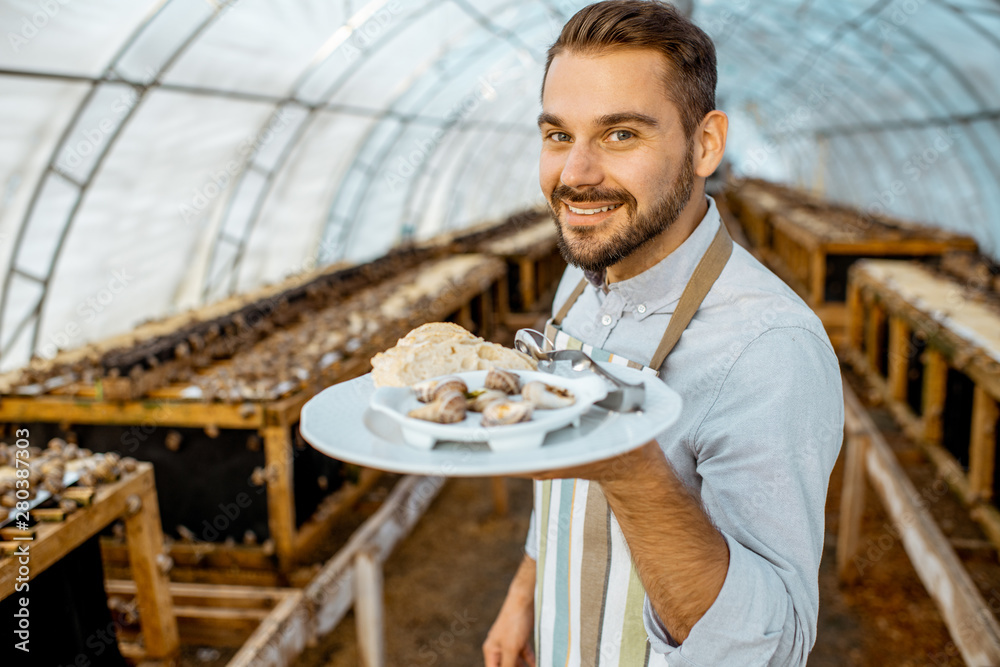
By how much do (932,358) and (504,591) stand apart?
317 cm

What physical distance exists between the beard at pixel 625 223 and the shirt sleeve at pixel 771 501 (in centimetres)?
33

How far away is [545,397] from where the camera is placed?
3.69ft

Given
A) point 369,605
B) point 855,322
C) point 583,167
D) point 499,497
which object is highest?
point 583,167

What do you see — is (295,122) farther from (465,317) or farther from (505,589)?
(505,589)

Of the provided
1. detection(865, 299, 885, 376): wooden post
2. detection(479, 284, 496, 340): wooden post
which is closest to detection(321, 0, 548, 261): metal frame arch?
detection(479, 284, 496, 340): wooden post

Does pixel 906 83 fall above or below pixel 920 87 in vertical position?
above

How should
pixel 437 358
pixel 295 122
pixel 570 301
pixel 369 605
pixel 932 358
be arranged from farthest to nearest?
1. pixel 295 122
2. pixel 932 358
3. pixel 369 605
4. pixel 570 301
5. pixel 437 358

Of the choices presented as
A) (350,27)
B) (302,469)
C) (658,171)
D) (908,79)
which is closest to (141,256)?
(350,27)

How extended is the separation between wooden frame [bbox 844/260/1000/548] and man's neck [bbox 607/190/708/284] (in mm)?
2726

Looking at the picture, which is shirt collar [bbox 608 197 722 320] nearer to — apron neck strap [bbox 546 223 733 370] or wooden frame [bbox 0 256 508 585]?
apron neck strap [bbox 546 223 733 370]

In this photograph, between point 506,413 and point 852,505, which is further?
point 852,505

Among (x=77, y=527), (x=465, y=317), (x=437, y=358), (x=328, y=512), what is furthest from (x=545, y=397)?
(x=465, y=317)

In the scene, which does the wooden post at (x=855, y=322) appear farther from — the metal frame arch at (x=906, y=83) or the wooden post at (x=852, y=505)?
the metal frame arch at (x=906, y=83)

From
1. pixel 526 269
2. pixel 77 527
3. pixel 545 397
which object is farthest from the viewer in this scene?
pixel 526 269
